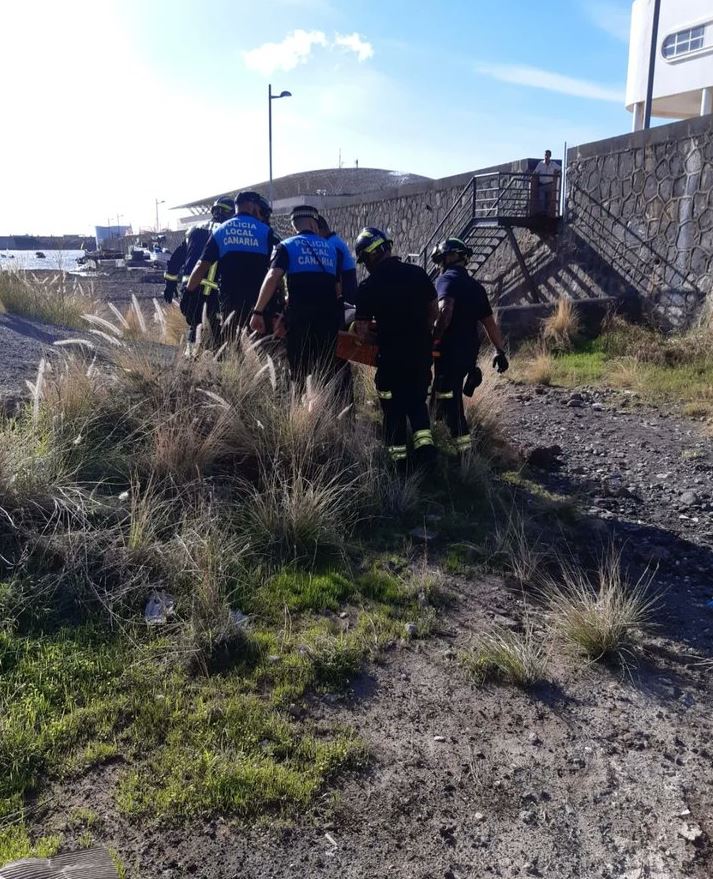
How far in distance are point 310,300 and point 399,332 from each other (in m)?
0.98

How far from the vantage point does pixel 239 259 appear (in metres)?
7.02

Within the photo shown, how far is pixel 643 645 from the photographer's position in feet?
11.9

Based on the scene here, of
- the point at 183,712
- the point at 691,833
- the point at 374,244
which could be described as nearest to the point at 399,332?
the point at 374,244

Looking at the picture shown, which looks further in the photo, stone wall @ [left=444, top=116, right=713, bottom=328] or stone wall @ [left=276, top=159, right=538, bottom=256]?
stone wall @ [left=276, top=159, right=538, bottom=256]

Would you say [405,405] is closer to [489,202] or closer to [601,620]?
[601,620]

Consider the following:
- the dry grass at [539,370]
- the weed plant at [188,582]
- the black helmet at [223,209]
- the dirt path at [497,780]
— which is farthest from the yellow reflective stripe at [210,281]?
the dry grass at [539,370]

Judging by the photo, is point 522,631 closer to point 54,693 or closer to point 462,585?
point 462,585

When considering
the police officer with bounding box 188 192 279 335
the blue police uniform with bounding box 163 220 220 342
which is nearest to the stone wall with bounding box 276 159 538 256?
the blue police uniform with bounding box 163 220 220 342

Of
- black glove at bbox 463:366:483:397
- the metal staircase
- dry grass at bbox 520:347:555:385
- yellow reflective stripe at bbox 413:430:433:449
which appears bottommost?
dry grass at bbox 520:347:555:385

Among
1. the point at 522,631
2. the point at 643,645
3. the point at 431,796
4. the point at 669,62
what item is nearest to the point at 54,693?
the point at 431,796

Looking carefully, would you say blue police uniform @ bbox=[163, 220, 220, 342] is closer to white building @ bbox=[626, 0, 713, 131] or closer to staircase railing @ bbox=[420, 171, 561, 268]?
staircase railing @ bbox=[420, 171, 561, 268]

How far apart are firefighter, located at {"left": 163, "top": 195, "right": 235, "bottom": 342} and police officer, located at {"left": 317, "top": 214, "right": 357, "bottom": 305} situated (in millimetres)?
1412

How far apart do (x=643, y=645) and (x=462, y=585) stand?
0.97m

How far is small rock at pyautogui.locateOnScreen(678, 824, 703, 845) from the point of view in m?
2.49
